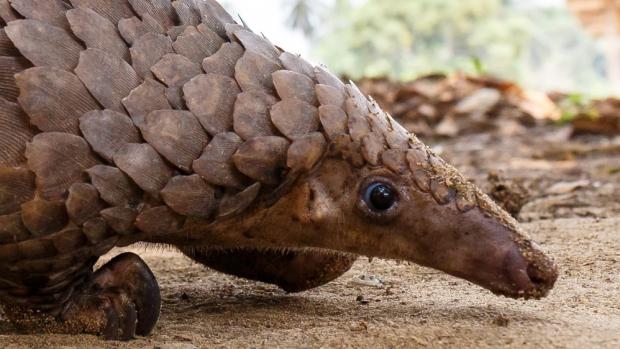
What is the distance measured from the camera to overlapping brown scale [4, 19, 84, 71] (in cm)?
234

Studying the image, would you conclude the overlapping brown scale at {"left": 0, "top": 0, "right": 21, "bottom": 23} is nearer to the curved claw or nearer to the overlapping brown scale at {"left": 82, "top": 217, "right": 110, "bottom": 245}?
the overlapping brown scale at {"left": 82, "top": 217, "right": 110, "bottom": 245}

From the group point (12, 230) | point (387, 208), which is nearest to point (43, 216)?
point (12, 230)

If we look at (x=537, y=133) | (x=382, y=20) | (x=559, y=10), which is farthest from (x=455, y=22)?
(x=537, y=133)

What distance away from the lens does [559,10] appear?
52938 mm

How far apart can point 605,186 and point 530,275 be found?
3.66m

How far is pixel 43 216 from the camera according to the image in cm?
228

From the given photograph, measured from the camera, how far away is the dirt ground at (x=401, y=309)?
2357mm

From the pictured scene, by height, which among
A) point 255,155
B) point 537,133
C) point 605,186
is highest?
point 537,133

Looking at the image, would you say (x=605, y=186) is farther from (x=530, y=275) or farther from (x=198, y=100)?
(x=198, y=100)

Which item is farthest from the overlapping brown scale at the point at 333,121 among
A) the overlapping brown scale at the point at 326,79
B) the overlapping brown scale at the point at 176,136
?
the overlapping brown scale at the point at 176,136

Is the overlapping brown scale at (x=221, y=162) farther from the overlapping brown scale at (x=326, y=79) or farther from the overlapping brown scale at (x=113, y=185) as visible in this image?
the overlapping brown scale at (x=326, y=79)

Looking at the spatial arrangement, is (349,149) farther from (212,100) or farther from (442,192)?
(212,100)

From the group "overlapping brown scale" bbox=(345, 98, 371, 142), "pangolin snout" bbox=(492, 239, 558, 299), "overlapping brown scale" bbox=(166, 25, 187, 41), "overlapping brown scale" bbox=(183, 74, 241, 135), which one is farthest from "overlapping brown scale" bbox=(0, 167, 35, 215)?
"pangolin snout" bbox=(492, 239, 558, 299)

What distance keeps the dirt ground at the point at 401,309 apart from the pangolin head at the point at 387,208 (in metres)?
0.18
